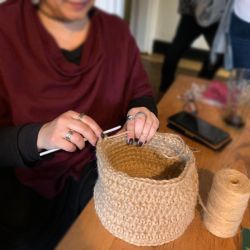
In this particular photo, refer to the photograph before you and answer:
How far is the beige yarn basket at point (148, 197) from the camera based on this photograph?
49 centimetres

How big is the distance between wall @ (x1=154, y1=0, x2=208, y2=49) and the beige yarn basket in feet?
7.84

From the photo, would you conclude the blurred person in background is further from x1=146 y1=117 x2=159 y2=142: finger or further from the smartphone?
x1=146 y1=117 x2=159 y2=142: finger

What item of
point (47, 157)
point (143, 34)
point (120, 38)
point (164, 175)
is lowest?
point (143, 34)

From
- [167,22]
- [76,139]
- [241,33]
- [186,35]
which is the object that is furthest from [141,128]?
[167,22]

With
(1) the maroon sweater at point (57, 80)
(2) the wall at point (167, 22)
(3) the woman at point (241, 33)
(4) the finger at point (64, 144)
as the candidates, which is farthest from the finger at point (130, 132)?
(2) the wall at point (167, 22)

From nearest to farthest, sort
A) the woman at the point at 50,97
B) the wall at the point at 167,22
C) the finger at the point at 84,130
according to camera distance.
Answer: the finger at the point at 84,130
the woman at the point at 50,97
the wall at the point at 167,22

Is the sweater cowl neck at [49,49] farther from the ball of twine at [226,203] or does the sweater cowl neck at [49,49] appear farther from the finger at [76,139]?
the ball of twine at [226,203]

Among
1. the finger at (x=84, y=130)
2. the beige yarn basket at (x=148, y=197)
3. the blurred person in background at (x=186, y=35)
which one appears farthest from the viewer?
the blurred person in background at (x=186, y=35)

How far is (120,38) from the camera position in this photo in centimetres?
92

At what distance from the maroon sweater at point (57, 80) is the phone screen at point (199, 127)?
116 millimetres

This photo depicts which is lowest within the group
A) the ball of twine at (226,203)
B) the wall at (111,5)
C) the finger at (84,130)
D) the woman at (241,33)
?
the wall at (111,5)

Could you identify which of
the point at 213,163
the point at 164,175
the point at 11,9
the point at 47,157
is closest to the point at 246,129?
the point at 213,163

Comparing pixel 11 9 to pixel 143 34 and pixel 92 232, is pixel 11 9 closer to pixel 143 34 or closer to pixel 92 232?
pixel 92 232

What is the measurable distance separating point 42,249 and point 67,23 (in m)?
0.56
